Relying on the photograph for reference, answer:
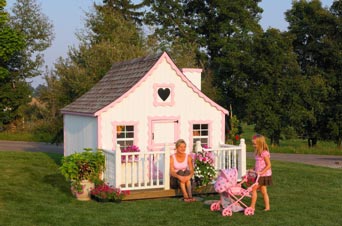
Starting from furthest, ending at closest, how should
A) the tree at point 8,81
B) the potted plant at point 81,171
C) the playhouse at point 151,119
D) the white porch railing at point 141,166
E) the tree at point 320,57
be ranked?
the tree at point 8,81 → the tree at point 320,57 → the playhouse at point 151,119 → the white porch railing at point 141,166 → the potted plant at point 81,171

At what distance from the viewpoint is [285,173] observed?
18.3 meters

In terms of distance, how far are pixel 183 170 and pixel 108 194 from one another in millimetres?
2142

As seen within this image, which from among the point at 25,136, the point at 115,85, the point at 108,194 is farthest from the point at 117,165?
the point at 25,136

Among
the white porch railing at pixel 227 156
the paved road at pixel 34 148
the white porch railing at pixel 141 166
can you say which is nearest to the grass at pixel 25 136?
the paved road at pixel 34 148

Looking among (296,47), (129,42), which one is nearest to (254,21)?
(296,47)

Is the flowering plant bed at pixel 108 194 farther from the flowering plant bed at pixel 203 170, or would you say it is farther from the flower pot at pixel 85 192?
the flowering plant bed at pixel 203 170

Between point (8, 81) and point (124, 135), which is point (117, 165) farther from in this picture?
point (8, 81)

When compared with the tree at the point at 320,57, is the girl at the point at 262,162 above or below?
below

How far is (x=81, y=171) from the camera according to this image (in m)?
12.5

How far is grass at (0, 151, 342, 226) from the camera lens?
9992 mm

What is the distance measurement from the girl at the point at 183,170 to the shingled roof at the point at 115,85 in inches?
121

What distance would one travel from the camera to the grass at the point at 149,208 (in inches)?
393

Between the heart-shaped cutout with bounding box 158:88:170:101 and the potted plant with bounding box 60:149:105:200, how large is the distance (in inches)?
127

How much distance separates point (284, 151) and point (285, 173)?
14930mm
